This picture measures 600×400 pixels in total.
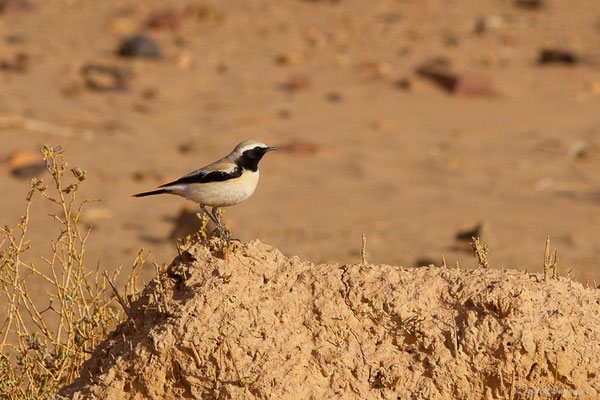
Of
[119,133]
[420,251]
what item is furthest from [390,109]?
[420,251]

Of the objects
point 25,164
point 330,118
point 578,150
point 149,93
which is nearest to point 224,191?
point 25,164

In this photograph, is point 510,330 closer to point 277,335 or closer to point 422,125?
point 277,335

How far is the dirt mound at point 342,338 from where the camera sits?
154 inches

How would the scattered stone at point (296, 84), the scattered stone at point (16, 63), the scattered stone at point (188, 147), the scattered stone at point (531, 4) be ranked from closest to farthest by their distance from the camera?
the scattered stone at point (188, 147)
the scattered stone at point (16, 63)
the scattered stone at point (296, 84)
the scattered stone at point (531, 4)

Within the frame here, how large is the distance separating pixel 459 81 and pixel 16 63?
1003cm

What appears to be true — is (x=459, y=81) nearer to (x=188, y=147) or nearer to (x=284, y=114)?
(x=284, y=114)

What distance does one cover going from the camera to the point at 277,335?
402cm

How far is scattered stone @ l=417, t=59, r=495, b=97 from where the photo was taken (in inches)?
718

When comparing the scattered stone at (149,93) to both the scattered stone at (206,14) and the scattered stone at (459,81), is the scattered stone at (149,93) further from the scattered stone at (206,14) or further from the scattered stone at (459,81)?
the scattered stone at (459,81)

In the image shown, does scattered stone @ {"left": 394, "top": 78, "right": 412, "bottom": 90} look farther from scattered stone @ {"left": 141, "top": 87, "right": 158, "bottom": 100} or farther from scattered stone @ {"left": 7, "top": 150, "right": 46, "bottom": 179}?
scattered stone @ {"left": 7, "top": 150, "right": 46, "bottom": 179}

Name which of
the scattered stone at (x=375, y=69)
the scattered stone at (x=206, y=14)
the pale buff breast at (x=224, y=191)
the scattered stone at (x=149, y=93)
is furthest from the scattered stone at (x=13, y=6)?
the pale buff breast at (x=224, y=191)

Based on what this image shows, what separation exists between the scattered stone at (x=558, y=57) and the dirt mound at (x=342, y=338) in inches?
663

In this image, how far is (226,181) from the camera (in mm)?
4969

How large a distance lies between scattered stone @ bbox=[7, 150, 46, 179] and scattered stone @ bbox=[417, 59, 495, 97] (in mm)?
9137
